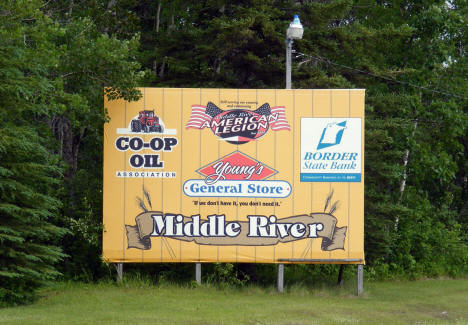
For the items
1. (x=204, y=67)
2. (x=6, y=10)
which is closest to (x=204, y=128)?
(x=6, y=10)

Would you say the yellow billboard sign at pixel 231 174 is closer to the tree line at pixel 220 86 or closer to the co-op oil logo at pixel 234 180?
the co-op oil logo at pixel 234 180

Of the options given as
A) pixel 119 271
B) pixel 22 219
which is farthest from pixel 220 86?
pixel 22 219

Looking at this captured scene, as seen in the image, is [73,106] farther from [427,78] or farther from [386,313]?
[427,78]

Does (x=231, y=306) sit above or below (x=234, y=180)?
below

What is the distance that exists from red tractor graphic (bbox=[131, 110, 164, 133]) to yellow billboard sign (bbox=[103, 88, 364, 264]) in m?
0.02

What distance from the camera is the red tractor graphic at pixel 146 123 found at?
15109 millimetres

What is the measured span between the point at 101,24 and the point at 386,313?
12.9m

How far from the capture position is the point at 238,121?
15.2 metres

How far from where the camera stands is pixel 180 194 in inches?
597

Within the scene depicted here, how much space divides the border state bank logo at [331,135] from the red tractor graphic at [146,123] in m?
3.47

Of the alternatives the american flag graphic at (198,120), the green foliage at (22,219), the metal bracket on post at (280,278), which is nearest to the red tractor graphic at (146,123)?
the american flag graphic at (198,120)

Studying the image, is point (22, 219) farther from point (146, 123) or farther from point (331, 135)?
point (331, 135)

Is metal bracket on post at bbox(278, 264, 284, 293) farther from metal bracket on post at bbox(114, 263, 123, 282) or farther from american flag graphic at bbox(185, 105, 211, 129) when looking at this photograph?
american flag graphic at bbox(185, 105, 211, 129)

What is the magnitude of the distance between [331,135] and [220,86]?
5526 millimetres
